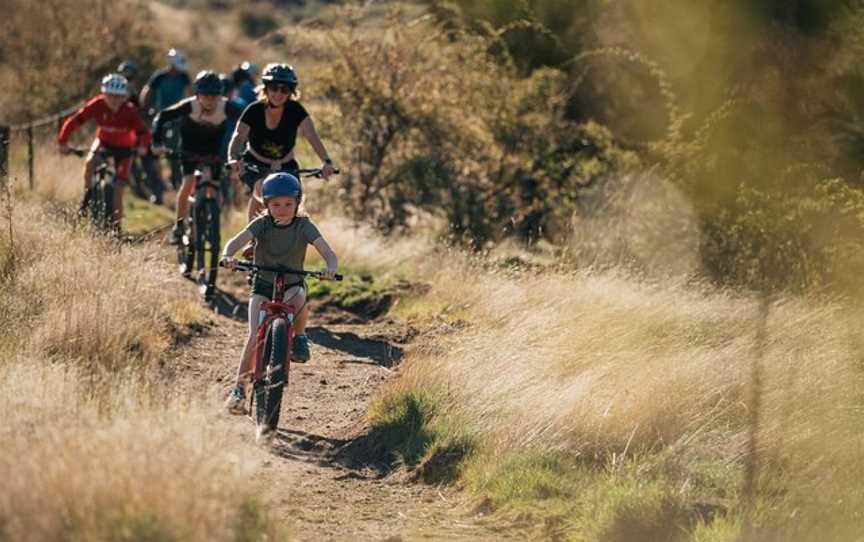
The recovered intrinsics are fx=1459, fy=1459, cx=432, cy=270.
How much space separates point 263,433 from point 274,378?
0.36 m

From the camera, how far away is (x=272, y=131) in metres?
11.7

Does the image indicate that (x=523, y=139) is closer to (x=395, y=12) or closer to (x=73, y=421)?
(x=395, y=12)

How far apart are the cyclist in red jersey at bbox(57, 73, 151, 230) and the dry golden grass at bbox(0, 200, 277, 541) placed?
4.68 metres

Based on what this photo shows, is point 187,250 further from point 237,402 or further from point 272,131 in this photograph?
point 237,402

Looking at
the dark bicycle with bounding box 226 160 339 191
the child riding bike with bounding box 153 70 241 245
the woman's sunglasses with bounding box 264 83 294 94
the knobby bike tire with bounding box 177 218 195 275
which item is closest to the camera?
the woman's sunglasses with bounding box 264 83 294 94

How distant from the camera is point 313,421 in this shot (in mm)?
9812

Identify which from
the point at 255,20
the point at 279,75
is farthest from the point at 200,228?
the point at 255,20

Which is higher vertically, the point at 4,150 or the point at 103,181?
the point at 4,150

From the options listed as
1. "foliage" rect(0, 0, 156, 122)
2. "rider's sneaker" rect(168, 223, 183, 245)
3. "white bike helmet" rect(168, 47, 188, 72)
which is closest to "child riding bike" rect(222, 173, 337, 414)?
"rider's sneaker" rect(168, 223, 183, 245)

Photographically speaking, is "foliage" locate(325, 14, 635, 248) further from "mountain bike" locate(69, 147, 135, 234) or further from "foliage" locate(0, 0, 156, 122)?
"foliage" locate(0, 0, 156, 122)

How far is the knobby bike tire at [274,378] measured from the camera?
28.5ft

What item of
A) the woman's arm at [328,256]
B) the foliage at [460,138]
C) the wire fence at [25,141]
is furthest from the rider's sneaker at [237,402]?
the foliage at [460,138]

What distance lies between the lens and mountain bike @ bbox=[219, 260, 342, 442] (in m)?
8.70

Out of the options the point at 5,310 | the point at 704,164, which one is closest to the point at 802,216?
the point at 704,164
